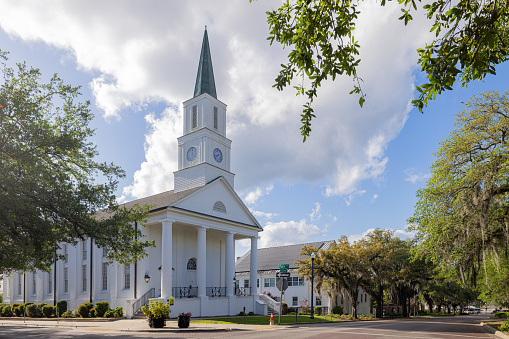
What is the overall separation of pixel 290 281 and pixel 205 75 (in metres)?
25.7

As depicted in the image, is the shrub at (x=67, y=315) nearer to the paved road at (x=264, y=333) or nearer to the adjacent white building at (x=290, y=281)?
the paved road at (x=264, y=333)

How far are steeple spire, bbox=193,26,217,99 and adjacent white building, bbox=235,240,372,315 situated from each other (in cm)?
1926

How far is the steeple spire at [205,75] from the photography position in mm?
38875

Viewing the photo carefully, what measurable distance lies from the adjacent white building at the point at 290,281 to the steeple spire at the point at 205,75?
19263 mm

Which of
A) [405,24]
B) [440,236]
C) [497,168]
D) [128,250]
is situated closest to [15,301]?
[128,250]

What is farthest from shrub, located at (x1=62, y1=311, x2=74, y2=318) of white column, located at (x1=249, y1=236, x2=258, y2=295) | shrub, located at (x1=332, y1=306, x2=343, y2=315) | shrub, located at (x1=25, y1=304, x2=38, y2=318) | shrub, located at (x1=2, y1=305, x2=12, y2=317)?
shrub, located at (x1=332, y1=306, x2=343, y2=315)

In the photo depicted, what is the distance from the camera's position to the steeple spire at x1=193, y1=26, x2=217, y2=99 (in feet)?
128

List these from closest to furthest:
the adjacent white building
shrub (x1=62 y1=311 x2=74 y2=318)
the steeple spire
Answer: shrub (x1=62 y1=311 x2=74 y2=318)
the steeple spire
the adjacent white building

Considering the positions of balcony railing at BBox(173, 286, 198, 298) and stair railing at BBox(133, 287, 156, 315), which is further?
balcony railing at BBox(173, 286, 198, 298)

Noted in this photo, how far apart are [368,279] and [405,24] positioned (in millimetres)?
33850

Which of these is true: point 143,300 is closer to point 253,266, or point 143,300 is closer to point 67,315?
point 67,315

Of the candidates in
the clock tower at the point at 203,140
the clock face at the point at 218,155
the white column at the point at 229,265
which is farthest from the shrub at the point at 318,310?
the clock face at the point at 218,155

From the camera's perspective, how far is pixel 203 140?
120ft

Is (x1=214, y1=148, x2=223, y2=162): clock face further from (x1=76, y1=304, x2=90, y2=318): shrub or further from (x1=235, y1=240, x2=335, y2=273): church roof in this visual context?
(x1=235, y1=240, x2=335, y2=273): church roof
